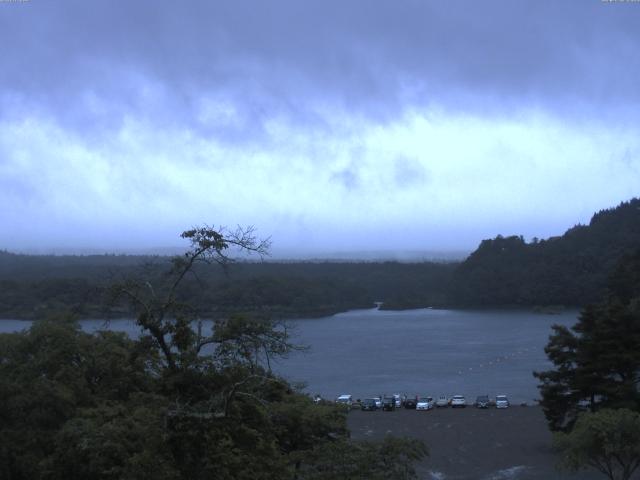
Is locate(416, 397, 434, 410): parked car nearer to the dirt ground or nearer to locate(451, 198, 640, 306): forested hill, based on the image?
Answer: the dirt ground

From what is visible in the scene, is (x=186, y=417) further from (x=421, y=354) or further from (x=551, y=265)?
(x=551, y=265)

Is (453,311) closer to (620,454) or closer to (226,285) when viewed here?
(226,285)

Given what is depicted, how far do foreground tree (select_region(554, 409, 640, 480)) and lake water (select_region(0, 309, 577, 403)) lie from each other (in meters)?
5.16

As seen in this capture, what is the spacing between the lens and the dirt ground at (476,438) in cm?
860

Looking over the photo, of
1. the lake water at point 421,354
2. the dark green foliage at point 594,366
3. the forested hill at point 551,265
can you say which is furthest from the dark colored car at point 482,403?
the forested hill at point 551,265

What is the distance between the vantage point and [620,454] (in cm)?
709

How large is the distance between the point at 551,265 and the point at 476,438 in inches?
1272

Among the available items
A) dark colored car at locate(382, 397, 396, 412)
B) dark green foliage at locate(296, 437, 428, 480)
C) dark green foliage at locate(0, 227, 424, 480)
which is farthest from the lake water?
dark green foliage at locate(0, 227, 424, 480)

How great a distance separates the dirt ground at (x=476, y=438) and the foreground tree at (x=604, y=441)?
50.3 inches

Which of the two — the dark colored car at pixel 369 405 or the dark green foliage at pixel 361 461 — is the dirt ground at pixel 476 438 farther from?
the dark green foliage at pixel 361 461

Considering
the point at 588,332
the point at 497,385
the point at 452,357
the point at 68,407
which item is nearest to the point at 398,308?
the point at 452,357

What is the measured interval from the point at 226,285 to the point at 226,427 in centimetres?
2103

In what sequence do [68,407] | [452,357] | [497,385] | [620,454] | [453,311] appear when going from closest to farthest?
[68,407], [620,454], [497,385], [452,357], [453,311]

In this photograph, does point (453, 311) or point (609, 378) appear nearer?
point (609, 378)
